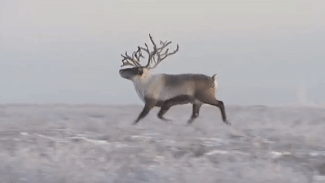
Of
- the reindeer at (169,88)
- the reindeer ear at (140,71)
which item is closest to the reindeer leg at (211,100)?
the reindeer at (169,88)

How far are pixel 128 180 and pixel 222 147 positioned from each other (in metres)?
2.29

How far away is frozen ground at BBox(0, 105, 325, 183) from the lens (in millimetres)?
4539

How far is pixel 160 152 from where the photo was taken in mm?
5730

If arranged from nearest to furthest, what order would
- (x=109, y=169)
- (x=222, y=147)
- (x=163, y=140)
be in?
(x=109, y=169), (x=222, y=147), (x=163, y=140)

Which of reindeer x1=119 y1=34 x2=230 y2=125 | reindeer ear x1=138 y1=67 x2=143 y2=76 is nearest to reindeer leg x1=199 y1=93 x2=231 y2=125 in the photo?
reindeer x1=119 y1=34 x2=230 y2=125

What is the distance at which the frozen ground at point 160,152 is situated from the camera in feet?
14.9

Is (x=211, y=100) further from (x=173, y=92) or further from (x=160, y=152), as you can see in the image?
(x=160, y=152)

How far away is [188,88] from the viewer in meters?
8.78

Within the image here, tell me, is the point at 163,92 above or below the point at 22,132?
above

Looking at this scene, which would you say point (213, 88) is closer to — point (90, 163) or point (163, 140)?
point (163, 140)

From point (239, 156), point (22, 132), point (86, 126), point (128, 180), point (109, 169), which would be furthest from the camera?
point (86, 126)

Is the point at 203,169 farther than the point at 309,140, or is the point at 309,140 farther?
the point at 309,140

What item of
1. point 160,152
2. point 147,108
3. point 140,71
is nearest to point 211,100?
point 147,108

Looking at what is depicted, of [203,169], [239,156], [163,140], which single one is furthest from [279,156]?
[163,140]
